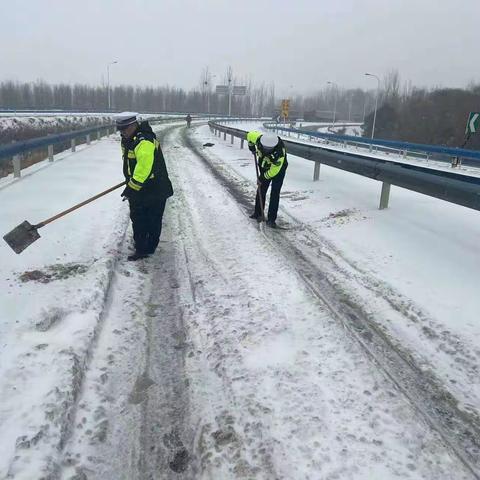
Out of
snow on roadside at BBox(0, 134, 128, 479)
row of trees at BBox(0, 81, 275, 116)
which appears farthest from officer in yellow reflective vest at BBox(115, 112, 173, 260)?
row of trees at BBox(0, 81, 275, 116)

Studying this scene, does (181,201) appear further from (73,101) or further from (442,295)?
(73,101)

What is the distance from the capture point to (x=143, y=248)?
5852 mm

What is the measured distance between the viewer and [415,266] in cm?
554

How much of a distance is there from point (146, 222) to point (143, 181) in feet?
1.96

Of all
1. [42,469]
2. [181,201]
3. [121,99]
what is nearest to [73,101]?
[121,99]

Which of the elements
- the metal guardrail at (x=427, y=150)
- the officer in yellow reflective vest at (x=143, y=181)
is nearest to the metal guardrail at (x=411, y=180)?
the officer in yellow reflective vest at (x=143, y=181)

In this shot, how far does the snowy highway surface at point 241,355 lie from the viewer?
2613 mm

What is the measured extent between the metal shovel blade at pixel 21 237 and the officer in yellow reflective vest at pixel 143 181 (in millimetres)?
1159

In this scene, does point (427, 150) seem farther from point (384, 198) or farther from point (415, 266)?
point (415, 266)

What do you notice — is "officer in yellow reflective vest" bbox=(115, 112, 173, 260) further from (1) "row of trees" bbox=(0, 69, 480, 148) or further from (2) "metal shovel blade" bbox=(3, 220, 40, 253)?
(1) "row of trees" bbox=(0, 69, 480, 148)

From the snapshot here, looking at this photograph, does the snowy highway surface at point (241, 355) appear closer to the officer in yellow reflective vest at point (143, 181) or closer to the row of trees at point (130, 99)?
the officer in yellow reflective vest at point (143, 181)

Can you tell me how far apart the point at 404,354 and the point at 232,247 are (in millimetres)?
3120

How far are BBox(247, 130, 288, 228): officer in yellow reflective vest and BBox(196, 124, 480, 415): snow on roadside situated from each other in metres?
0.67

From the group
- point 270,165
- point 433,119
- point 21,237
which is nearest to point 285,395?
point 21,237
